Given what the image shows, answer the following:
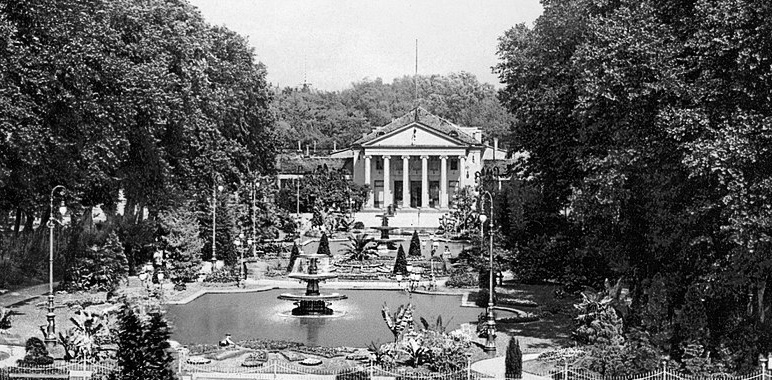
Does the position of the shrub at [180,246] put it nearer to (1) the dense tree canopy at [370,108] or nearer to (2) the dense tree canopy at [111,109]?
(2) the dense tree canopy at [111,109]

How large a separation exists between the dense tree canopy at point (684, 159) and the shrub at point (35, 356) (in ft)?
55.1

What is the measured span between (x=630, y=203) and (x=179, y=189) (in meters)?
28.2

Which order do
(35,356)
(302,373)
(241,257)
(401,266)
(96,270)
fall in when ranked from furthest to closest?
(401,266) → (241,257) → (96,270) → (302,373) → (35,356)

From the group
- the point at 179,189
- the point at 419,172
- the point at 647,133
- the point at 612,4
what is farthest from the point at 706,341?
the point at 419,172

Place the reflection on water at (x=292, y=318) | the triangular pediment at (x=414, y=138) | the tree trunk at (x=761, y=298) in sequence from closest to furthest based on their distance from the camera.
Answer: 1. the tree trunk at (x=761, y=298)
2. the reflection on water at (x=292, y=318)
3. the triangular pediment at (x=414, y=138)

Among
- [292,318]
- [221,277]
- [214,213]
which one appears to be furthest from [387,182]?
[292,318]

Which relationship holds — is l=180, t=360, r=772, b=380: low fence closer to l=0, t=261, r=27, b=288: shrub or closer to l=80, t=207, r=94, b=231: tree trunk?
l=0, t=261, r=27, b=288: shrub

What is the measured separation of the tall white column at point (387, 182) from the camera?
116m

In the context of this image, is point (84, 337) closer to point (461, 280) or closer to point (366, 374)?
point (366, 374)

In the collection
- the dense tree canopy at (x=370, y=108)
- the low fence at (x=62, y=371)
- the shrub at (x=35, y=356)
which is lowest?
→ the low fence at (x=62, y=371)

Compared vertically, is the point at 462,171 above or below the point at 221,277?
above

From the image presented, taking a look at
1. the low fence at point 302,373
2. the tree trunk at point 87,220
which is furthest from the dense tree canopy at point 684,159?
the tree trunk at point 87,220

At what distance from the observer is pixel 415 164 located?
117625 mm

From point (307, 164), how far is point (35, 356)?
91503 millimetres
